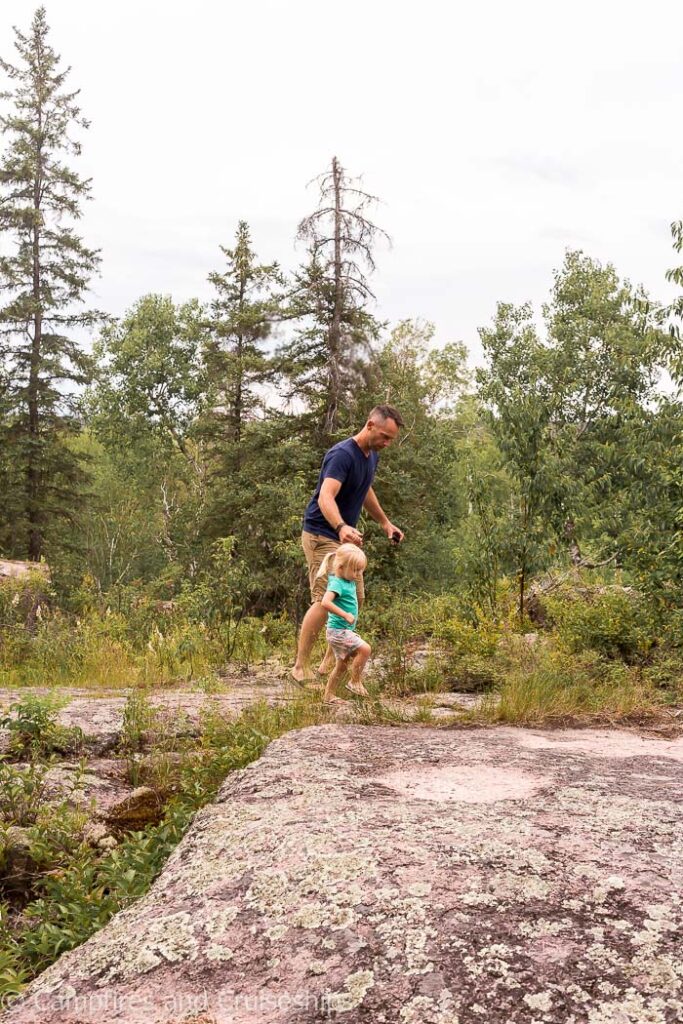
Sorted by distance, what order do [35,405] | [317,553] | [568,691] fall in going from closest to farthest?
[568,691]
[317,553]
[35,405]

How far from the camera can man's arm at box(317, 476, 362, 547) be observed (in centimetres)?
535

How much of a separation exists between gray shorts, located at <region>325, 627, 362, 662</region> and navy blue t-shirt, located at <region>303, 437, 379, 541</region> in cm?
79

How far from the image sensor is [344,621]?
5.34 meters

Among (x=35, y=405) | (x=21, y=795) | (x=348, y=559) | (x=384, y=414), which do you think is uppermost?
(x=35, y=405)

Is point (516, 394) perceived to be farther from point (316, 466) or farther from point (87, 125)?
point (87, 125)

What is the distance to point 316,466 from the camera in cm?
2041

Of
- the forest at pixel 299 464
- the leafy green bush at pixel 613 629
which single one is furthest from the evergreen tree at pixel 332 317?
the leafy green bush at pixel 613 629

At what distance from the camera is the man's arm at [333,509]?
17.6ft

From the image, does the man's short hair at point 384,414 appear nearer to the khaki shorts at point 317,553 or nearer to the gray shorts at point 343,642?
the khaki shorts at point 317,553

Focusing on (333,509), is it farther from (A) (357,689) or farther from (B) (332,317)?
(B) (332,317)

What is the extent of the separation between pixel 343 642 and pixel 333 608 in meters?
0.24

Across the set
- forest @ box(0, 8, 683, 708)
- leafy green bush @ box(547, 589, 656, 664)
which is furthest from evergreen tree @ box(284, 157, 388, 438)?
leafy green bush @ box(547, 589, 656, 664)

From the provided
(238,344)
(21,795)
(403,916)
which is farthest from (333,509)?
(238,344)

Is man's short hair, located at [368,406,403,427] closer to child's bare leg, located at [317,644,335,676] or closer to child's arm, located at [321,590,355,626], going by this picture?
child's arm, located at [321,590,355,626]
